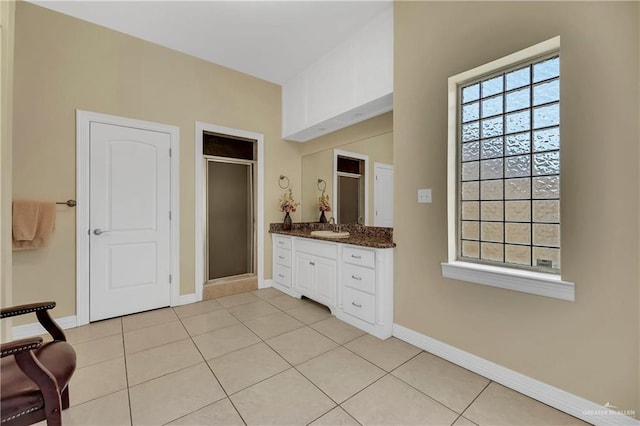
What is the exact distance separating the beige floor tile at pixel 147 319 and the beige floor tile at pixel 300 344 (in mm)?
1280

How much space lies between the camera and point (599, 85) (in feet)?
A: 4.71

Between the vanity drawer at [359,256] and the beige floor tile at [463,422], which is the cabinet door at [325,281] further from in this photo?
the beige floor tile at [463,422]

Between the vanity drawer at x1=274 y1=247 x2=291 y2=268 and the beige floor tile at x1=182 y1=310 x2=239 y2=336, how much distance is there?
0.99 m

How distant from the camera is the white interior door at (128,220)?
2734 millimetres

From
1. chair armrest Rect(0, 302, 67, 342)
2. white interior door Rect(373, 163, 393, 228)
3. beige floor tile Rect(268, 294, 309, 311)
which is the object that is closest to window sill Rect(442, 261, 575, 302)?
white interior door Rect(373, 163, 393, 228)

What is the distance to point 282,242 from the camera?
3.76 m

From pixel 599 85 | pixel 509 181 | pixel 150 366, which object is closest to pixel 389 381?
pixel 509 181

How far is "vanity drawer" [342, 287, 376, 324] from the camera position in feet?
8.11

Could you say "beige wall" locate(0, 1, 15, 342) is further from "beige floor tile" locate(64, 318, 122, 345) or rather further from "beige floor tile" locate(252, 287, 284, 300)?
"beige floor tile" locate(252, 287, 284, 300)

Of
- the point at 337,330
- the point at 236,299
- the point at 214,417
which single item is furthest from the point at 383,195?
the point at 214,417

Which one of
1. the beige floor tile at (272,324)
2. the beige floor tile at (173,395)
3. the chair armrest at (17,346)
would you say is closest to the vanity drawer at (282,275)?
the beige floor tile at (272,324)

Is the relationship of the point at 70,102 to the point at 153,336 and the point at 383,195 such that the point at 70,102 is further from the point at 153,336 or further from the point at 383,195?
the point at 383,195

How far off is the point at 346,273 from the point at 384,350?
780mm

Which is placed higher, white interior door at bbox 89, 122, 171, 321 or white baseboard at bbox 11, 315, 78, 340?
white interior door at bbox 89, 122, 171, 321
